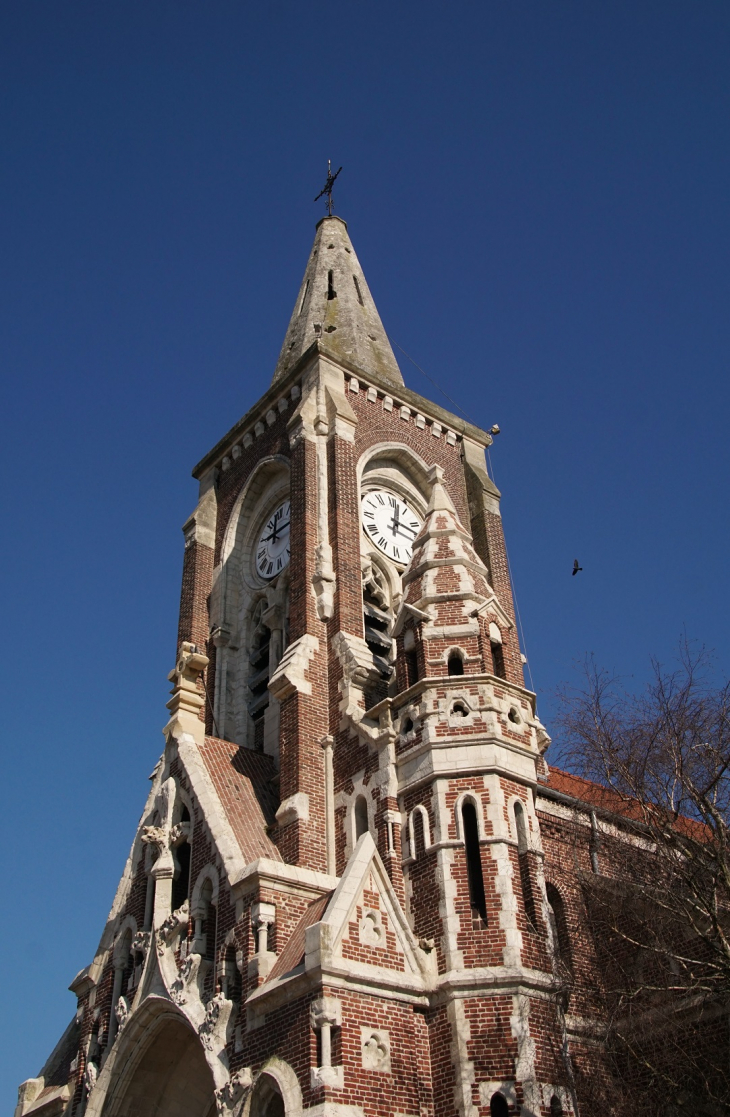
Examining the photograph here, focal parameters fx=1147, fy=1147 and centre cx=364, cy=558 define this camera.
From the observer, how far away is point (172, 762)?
23.2m

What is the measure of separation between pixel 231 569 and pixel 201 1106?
1375cm

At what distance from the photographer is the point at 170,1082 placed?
2025 cm

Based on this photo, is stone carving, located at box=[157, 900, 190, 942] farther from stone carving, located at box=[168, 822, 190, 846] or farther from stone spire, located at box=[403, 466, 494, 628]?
stone spire, located at box=[403, 466, 494, 628]

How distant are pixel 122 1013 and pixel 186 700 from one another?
246 inches

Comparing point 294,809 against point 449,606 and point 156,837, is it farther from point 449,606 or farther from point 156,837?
point 449,606

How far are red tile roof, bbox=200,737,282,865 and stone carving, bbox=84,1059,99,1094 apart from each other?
192 inches

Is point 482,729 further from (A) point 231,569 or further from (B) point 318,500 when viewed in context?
(A) point 231,569

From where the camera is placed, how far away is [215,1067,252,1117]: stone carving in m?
16.8

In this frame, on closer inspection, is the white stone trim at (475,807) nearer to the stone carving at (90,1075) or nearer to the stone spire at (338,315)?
the stone carving at (90,1075)

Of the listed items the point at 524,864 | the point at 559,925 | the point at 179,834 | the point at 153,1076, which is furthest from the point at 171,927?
the point at 559,925

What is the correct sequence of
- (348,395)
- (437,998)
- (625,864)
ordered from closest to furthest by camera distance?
(625,864)
(437,998)
(348,395)

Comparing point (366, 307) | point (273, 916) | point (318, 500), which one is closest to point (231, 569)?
point (318, 500)

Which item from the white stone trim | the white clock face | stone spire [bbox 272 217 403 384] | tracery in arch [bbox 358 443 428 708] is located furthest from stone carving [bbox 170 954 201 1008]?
stone spire [bbox 272 217 403 384]

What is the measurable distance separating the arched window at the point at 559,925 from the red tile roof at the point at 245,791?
4982mm
